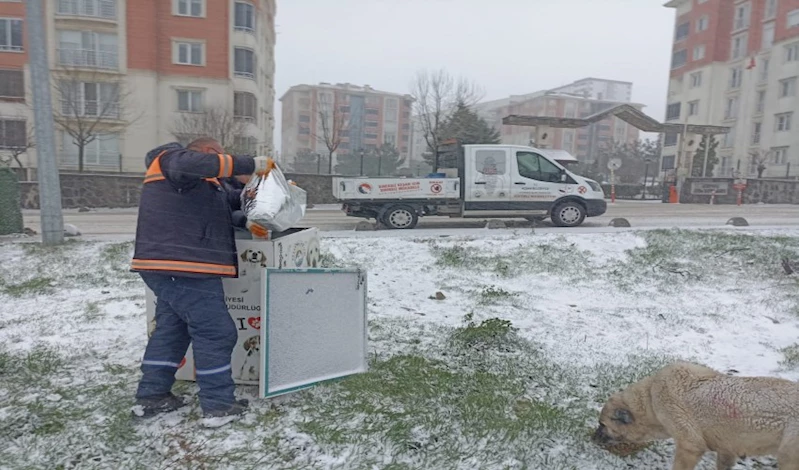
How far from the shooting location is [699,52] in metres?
53.2

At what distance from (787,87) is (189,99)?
156ft

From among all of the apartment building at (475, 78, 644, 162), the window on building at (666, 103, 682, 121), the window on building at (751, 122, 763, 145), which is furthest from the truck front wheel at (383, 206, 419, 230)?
the apartment building at (475, 78, 644, 162)

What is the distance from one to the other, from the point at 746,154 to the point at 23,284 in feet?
181

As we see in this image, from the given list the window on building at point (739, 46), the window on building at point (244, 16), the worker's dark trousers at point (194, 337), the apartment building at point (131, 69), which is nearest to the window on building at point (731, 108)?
the window on building at point (739, 46)

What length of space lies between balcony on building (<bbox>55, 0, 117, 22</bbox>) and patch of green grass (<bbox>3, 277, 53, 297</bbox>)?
1144 inches

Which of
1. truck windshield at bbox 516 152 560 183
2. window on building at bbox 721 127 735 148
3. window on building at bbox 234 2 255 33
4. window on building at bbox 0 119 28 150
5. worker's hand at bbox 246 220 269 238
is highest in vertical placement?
window on building at bbox 234 2 255 33

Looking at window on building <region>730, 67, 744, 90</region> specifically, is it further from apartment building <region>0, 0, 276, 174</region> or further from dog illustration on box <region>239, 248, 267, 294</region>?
dog illustration on box <region>239, 248, 267, 294</region>

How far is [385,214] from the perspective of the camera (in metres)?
11.8

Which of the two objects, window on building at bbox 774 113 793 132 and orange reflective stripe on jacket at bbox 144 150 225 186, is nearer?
orange reflective stripe on jacket at bbox 144 150 225 186

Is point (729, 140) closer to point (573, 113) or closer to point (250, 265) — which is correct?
point (573, 113)

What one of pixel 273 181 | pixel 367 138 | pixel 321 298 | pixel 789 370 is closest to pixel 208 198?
pixel 273 181

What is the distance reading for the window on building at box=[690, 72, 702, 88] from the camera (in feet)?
175

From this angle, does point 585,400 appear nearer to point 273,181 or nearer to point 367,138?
point 273,181

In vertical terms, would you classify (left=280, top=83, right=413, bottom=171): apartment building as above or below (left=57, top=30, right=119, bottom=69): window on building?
above
